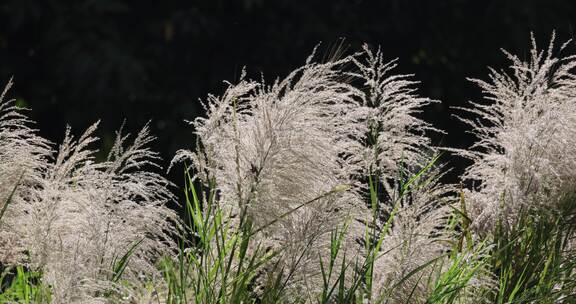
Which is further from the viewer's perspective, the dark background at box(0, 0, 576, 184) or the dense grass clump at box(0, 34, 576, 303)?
the dark background at box(0, 0, 576, 184)

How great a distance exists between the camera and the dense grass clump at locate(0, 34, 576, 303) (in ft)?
11.5

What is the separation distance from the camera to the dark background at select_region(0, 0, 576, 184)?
10.8 metres

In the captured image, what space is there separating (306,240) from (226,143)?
42 cm

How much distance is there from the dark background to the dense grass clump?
21.8 ft

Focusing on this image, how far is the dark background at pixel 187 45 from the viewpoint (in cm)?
1077

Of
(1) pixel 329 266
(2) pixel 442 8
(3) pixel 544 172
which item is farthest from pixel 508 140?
(2) pixel 442 8

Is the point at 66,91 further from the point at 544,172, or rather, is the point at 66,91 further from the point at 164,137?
the point at 544,172

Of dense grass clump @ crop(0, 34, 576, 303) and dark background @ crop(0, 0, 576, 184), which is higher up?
dark background @ crop(0, 0, 576, 184)

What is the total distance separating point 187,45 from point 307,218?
8.09 m

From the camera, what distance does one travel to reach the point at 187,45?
11.5m

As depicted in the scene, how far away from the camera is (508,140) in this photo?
399 cm

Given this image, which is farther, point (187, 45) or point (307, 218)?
point (187, 45)

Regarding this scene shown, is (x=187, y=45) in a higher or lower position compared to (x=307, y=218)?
higher

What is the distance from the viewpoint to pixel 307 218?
3568 mm
